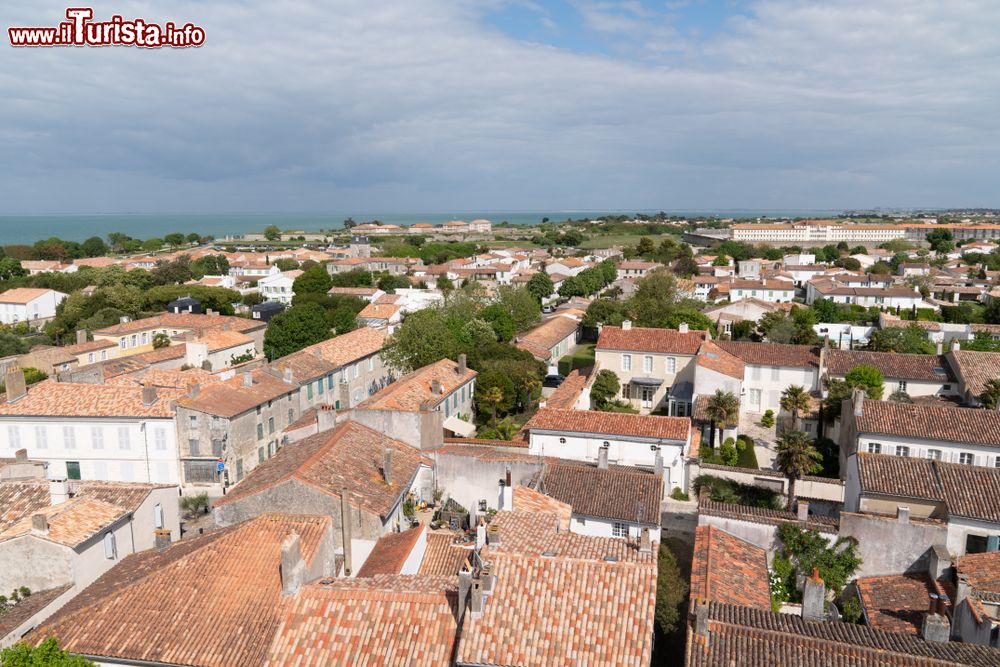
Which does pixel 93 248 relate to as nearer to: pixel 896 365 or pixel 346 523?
pixel 346 523

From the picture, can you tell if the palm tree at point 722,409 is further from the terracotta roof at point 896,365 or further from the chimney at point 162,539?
the chimney at point 162,539

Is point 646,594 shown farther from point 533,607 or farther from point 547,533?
point 547,533

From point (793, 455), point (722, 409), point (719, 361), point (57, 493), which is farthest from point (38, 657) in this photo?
point (719, 361)

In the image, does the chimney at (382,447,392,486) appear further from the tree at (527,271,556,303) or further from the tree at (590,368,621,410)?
the tree at (527,271,556,303)

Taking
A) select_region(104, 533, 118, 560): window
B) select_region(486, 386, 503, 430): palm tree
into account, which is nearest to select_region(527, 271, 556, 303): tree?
select_region(486, 386, 503, 430): palm tree

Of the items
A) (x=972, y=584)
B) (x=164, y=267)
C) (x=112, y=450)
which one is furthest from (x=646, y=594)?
(x=164, y=267)

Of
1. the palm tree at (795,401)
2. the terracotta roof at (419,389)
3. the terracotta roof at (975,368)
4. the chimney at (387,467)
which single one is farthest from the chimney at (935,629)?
the terracotta roof at (975,368)
